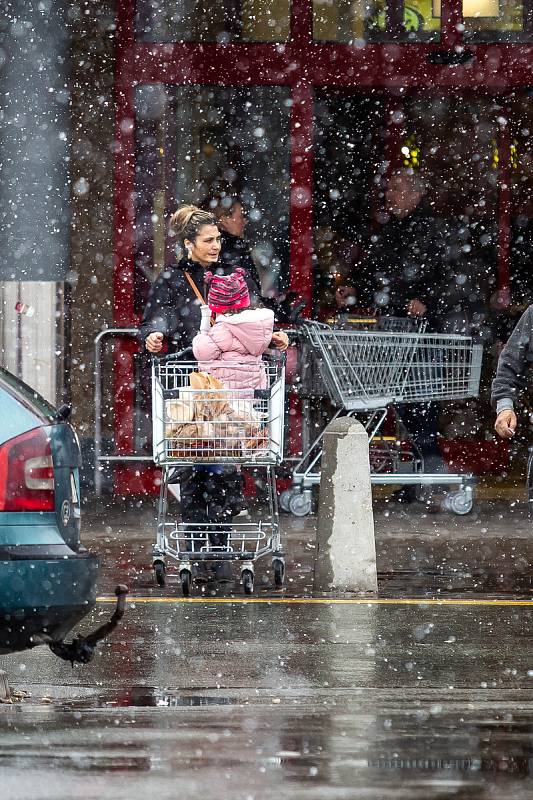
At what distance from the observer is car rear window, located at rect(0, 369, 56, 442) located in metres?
6.62

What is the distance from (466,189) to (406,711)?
34.3 ft

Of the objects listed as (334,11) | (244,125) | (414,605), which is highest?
(334,11)

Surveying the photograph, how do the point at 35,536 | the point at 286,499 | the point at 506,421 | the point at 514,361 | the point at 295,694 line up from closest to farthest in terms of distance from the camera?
the point at 35,536
the point at 295,694
the point at 506,421
the point at 514,361
the point at 286,499

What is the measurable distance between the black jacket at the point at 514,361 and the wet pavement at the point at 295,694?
46.0 inches

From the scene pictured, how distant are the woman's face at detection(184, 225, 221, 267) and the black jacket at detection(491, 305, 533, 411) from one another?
220 centimetres

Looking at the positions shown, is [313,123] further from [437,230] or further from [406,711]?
[406,711]

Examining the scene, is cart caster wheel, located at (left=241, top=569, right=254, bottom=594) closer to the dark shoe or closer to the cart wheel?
the cart wheel

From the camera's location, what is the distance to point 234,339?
10180 mm

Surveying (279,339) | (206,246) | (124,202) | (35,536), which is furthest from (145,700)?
(124,202)

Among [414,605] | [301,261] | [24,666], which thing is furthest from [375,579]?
[301,261]

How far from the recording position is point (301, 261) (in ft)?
50.1

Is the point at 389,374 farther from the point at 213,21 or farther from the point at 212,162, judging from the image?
the point at 213,21

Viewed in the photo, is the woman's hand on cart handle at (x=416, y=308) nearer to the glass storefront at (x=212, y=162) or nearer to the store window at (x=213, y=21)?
the glass storefront at (x=212, y=162)

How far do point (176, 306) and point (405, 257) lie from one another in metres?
5.84
